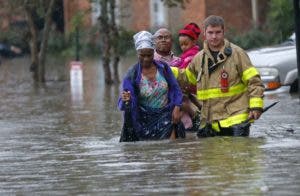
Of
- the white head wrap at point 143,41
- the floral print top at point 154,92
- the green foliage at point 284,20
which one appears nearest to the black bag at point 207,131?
the floral print top at point 154,92

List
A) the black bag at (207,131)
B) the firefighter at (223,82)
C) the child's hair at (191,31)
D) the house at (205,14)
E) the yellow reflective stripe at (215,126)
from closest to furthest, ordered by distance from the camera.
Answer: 1. the firefighter at (223,82)
2. the yellow reflective stripe at (215,126)
3. the black bag at (207,131)
4. the child's hair at (191,31)
5. the house at (205,14)

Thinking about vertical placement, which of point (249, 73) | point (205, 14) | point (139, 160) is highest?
point (205, 14)

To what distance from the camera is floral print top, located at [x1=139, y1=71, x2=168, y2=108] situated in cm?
1226

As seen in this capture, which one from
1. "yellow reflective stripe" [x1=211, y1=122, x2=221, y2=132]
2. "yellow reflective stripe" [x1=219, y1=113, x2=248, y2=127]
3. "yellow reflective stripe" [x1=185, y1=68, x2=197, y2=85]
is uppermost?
"yellow reflective stripe" [x1=185, y1=68, x2=197, y2=85]

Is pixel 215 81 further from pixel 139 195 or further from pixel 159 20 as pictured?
pixel 159 20

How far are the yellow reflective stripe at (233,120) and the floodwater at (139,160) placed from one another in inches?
6.4

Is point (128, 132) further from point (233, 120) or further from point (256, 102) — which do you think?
point (256, 102)

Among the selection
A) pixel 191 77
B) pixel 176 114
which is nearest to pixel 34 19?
pixel 191 77

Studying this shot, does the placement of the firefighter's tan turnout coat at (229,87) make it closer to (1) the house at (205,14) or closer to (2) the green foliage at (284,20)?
(2) the green foliage at (284,20)

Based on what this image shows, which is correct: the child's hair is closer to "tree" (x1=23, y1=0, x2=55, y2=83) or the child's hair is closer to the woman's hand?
the woman's hand

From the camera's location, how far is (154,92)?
12.3 m

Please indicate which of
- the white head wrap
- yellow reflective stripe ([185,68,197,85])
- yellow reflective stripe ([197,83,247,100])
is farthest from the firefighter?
the white head wrap

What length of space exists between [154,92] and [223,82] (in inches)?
31.8

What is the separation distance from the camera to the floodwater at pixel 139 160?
29.4 feet
